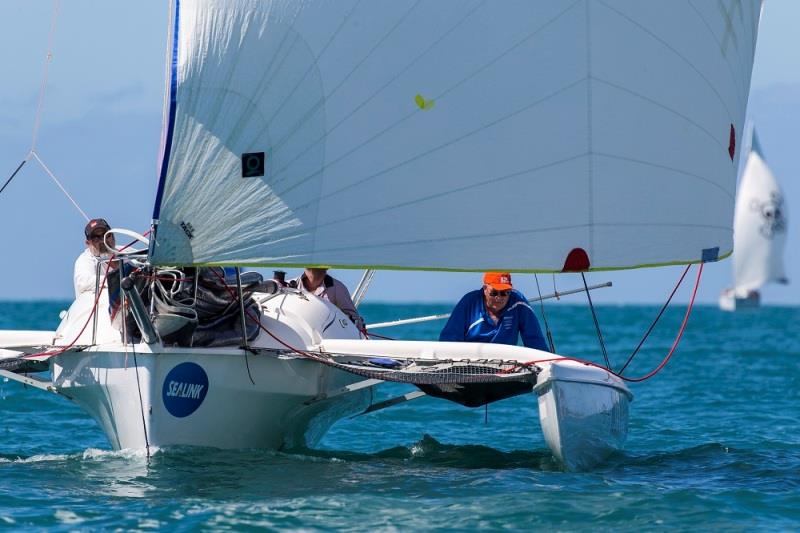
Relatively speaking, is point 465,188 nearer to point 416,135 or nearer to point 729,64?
point 416,135

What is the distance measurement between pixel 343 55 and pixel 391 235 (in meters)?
1.01

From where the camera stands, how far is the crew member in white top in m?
9.37

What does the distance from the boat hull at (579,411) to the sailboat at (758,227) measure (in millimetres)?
44270

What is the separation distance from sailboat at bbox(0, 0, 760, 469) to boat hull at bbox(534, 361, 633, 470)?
0.05 ft

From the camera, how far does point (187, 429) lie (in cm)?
775

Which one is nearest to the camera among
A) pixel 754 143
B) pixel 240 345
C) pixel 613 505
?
pixel 613 505

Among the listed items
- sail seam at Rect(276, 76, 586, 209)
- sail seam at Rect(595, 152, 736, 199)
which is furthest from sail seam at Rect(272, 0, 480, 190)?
sail seam at Rect(595, 152, 736, 199)

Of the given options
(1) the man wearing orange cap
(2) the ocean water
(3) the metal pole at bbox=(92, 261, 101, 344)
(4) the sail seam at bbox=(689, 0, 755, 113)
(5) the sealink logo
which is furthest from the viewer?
(1) the man wearing orange cap

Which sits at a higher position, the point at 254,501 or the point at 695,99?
the point at 695,99

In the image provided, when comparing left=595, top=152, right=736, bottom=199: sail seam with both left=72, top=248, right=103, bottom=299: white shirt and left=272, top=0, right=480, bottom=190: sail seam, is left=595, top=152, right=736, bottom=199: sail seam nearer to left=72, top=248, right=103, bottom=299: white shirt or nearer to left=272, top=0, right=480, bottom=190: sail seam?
left=272, top=0, right=480, bottom=190: sail seam

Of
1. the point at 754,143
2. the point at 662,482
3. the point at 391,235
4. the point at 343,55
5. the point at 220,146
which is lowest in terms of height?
the point at 662,482

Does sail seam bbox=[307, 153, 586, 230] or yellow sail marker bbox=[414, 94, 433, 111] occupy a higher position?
yellow sail marker bbox=[414, 94, 433, 111]

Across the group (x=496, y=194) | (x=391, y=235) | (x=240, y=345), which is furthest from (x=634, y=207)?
(x=240, y=345)

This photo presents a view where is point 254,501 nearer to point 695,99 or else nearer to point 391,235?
point 391,235
